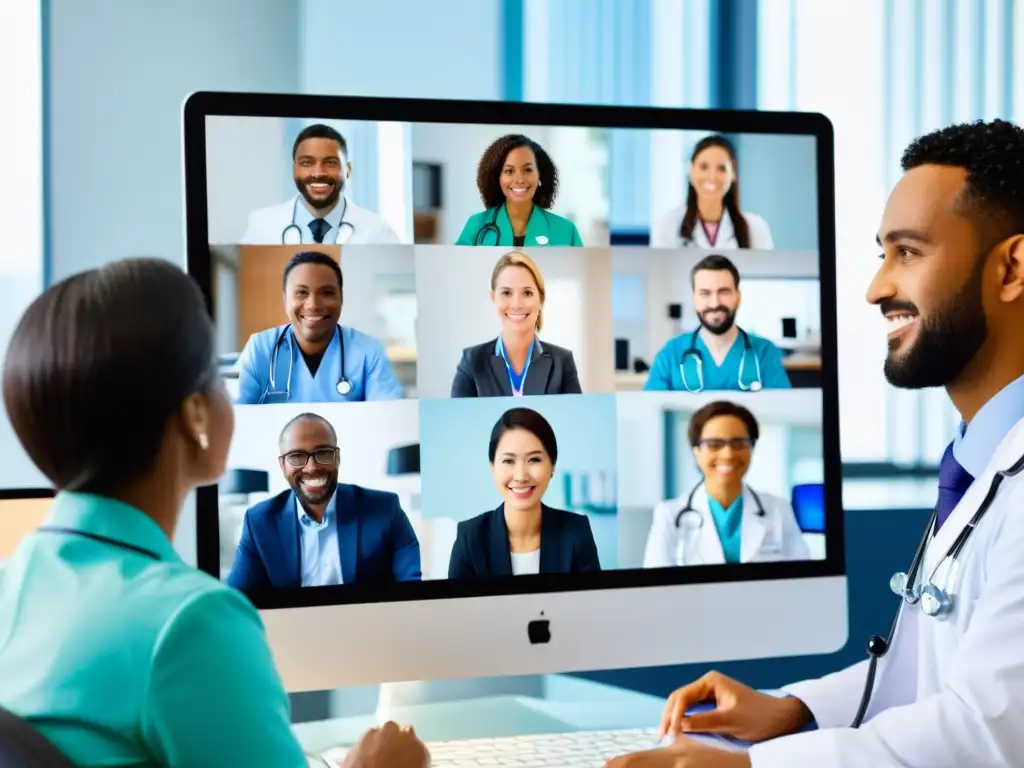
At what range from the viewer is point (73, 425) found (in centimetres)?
80

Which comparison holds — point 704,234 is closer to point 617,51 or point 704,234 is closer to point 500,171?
point 500,171

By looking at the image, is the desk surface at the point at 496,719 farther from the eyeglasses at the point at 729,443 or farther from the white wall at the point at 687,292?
the white wall at the point at 687,292

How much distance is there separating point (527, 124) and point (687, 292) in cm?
27

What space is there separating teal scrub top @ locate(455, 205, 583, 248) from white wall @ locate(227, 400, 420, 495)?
20cm

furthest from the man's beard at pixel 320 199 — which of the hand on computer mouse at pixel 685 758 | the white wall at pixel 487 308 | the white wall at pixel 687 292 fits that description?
the hand on computer mouse at pixel 685 758

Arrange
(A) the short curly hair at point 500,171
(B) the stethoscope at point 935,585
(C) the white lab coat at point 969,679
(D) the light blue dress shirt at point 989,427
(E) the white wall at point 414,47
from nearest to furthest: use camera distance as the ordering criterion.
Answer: (C) the white lab coat at point 969,679, (B) the stethoscope at point 935,585, (D) the light blue dress shirt at point 989,427, (A) the short curly hair at point 500,171, (E) the white wall at point 414,47

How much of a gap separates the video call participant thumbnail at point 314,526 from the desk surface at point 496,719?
22 cm

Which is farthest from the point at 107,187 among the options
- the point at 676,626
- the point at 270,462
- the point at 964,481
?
the point at 964,481

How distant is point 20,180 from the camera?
111 inches

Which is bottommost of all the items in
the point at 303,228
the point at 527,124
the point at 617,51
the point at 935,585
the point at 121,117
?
the point at 935,585

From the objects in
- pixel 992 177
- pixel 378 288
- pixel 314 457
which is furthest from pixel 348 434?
pixel 992 177

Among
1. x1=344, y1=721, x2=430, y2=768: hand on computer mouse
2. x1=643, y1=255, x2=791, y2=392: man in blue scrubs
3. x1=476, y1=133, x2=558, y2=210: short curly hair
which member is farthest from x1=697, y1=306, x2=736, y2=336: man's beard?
x1=344, y1=721, x2=430, y2=768: hand on computer mouse

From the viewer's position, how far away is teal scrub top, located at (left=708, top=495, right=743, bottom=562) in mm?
1373

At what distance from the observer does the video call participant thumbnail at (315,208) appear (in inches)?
48.8
